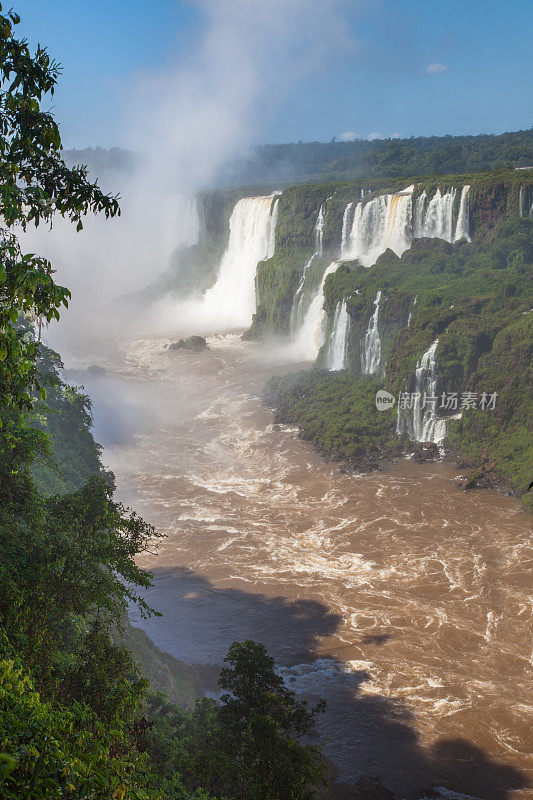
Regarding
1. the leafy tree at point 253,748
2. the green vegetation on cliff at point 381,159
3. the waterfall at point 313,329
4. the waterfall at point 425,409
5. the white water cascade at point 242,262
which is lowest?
the leafy tree at point 253,748

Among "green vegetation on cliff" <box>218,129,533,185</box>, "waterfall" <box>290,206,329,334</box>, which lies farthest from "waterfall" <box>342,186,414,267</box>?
"green vegetation on cliff" <box>218,129,533,185</box>

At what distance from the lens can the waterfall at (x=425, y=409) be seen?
2806 centimetres

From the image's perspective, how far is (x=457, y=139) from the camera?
4126 inches

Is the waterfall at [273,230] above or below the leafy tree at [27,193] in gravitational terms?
above

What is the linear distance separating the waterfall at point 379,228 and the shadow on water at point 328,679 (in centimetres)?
2696

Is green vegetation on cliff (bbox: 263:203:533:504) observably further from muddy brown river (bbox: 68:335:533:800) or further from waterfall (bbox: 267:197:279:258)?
waterfall (bbox: 267:197:279:258)

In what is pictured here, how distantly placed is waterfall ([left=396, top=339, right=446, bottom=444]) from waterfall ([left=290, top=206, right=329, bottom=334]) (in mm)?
16815

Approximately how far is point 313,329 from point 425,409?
53.5ft

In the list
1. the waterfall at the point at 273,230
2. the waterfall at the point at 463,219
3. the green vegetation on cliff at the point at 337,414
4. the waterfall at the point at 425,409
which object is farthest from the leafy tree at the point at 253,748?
the waterfall at the point at 273,230

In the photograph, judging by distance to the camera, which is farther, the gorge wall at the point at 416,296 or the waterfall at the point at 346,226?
the waterfall at the point at 346,226

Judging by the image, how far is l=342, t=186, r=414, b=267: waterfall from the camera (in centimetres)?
3866

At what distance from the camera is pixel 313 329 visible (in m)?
43.5

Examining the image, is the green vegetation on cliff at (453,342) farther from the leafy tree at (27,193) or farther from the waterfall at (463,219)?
the leafy tree at (27,193)

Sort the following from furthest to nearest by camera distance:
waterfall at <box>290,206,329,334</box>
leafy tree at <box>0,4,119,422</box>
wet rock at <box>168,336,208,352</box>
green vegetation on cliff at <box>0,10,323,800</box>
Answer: wet rock at <box>168,336,208,352</box> < waterfall at <box>290,206,329,334</box> < leafy tree at <box>0,4,119,422</box> < green vegetation on cliff at <box>0,10,323,800</box>
